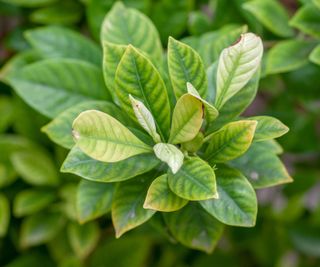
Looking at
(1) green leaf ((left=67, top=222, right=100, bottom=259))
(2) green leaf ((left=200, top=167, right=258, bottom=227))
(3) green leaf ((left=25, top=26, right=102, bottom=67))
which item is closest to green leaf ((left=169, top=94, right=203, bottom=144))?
(2) green leaf ((left=200, top=167, right=258, bottom=227))

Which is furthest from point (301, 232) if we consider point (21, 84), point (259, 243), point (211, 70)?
point (21, 84)

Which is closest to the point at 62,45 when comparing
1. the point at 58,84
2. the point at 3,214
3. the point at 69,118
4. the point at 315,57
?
the point at 58,84

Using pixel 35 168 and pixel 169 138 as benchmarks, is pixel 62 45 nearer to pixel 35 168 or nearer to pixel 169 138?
pixel 35 168

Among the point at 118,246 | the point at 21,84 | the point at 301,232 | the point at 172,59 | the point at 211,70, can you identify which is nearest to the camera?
the point at 172,59

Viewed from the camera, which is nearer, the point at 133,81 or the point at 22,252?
the point at 133,81

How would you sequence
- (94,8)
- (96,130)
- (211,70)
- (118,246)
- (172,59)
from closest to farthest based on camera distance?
1. (96,130)
2. (172,59)
3. (211,70)
4. (94,8)
5. (118,246)

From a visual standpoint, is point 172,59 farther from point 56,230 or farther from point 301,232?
point 301,232

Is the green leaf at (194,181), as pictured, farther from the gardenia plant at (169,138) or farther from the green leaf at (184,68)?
the green leaf at (184,68)
